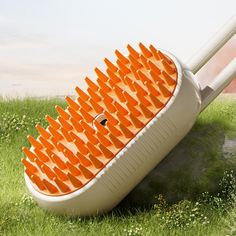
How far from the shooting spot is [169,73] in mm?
3686

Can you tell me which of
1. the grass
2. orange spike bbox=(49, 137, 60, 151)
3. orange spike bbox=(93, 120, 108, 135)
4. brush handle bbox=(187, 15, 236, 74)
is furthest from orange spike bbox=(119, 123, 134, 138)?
brush handle bbox=(187, 15, 236, 74)

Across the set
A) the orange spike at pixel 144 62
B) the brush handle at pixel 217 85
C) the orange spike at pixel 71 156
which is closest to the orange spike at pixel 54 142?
the orange spike at pixel 71 156

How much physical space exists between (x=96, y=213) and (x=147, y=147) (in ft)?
1.66

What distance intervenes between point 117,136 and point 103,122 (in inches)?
11.5

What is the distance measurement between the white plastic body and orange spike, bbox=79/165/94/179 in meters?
0.03

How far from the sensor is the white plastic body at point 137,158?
11.7 ft

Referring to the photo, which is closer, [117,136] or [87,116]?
[117,136]

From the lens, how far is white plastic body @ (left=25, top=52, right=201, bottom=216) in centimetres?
356

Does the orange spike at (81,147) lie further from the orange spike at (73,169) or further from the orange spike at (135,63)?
the orange spike at (135,63)

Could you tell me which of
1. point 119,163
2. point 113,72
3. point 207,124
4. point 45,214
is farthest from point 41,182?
point 207,124

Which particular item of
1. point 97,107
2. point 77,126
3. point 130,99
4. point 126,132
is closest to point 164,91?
point 130,99

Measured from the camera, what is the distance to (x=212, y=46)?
3.99m

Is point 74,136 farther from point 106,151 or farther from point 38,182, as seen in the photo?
point 38,182

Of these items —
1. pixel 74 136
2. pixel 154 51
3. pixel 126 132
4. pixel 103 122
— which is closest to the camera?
pixel 126 132
